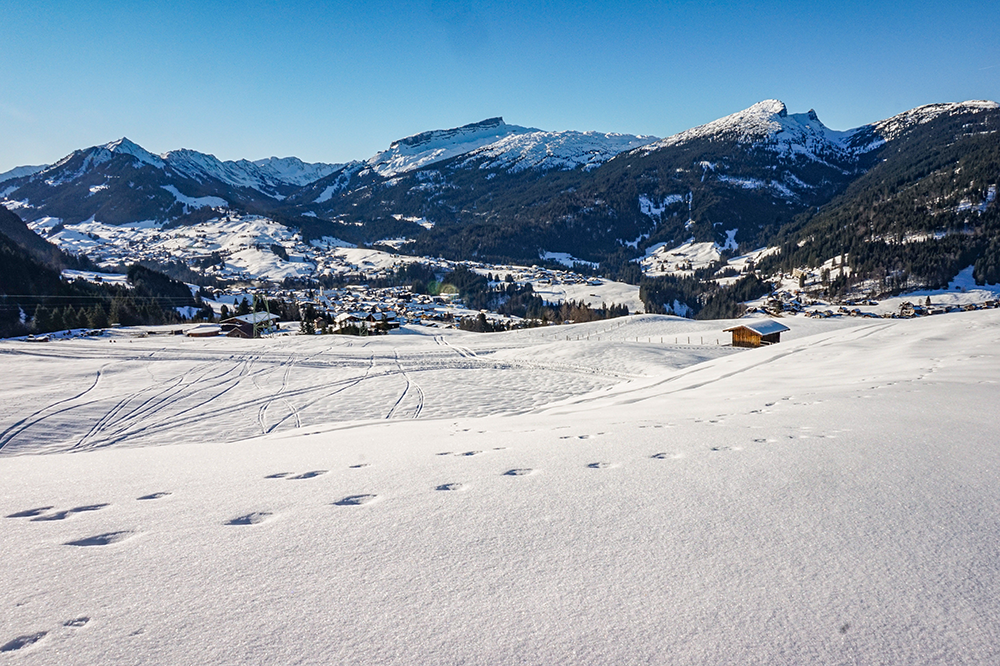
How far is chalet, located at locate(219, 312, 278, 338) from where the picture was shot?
6712 cm

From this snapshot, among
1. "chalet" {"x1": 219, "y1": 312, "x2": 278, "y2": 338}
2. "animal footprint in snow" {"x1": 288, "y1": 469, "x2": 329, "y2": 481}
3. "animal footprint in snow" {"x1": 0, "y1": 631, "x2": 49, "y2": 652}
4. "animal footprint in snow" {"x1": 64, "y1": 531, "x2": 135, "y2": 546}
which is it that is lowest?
"animal footprint in snow" {"x1": 288, "y1": 469, "x2": 329, "y2": 481}

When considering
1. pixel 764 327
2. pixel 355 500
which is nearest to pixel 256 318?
pixel 764 327

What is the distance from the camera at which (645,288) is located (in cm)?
17625

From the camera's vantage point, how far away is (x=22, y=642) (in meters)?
1.91

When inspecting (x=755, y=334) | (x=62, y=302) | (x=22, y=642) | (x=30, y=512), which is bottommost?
(x=755, y=334)

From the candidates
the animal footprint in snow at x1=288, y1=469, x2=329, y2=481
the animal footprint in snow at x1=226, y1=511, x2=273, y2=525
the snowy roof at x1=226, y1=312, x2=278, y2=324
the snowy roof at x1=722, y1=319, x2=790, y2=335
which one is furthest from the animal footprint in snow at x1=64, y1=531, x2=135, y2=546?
the snowy roof at x1=226, y1=312, x2=278, y2=324

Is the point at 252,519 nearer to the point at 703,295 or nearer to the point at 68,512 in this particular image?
the point at 68,512

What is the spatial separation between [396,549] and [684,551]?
65.2 inches

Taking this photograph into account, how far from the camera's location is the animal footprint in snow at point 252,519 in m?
3.26

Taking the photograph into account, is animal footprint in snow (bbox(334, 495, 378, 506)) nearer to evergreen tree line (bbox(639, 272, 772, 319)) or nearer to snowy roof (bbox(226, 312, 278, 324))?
snowy roof (bbox(226, 312, 278, 324))

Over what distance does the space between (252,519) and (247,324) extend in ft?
250

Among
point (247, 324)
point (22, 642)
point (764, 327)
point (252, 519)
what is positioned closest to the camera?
point (22, 642)

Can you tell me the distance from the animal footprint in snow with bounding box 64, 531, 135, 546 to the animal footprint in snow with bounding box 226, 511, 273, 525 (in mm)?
587

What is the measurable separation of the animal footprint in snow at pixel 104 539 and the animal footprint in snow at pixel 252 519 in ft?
1.93
